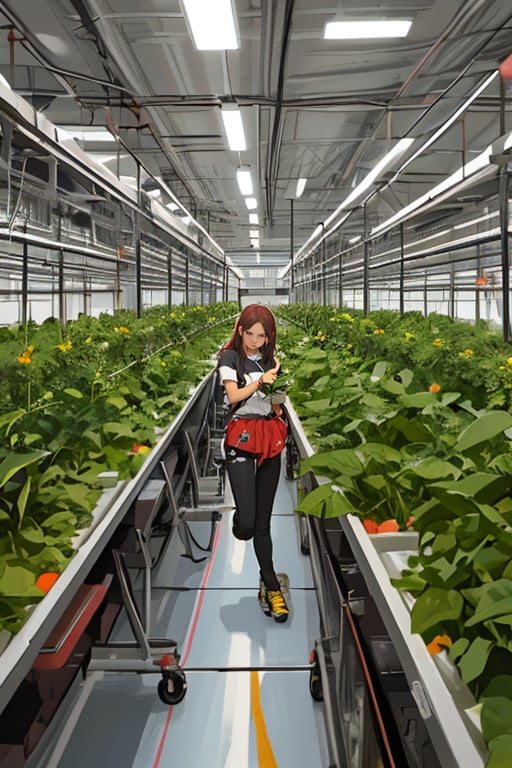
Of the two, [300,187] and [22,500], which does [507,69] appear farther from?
[300,187]

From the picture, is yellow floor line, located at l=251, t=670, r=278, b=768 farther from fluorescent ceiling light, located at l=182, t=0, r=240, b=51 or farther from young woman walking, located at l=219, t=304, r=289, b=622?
fluorescent ceiling light, located at l=182, t=0, r=240, b=51

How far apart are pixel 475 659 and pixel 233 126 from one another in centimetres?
612

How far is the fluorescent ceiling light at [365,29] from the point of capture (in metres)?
4.41

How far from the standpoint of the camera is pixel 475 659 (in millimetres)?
929

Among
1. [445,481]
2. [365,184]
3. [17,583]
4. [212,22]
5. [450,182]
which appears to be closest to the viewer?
[17,583]

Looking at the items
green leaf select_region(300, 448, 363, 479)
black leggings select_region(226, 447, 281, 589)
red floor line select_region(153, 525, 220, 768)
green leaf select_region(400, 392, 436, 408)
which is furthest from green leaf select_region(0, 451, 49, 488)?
black leggings select_region(226, 447, 281, 589)

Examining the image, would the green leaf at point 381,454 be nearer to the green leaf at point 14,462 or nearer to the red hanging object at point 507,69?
the green leaf at point 14,462

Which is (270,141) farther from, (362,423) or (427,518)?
(427,518)

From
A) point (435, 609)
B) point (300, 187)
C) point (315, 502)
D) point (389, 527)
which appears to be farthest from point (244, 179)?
point (435, 609)

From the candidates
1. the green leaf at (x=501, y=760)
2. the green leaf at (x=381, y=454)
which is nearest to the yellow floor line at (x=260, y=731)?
the green leaf at (x=381, y=454)

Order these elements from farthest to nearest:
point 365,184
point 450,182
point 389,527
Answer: point 365,184
point 450,182
point 389,527

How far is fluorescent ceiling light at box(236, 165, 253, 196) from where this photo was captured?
9.28 m

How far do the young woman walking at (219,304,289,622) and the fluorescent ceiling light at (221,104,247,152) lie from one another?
315 centimetres

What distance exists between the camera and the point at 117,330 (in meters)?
3.97
